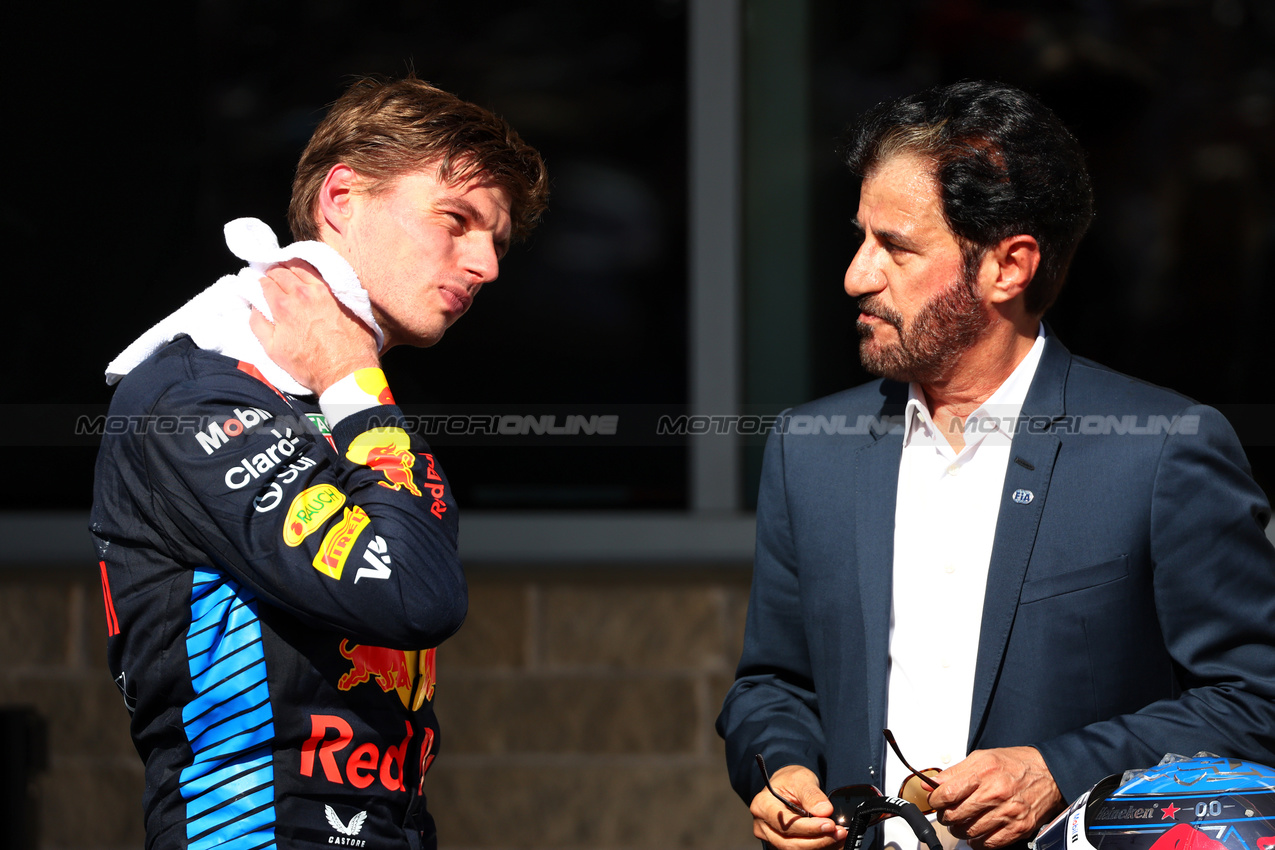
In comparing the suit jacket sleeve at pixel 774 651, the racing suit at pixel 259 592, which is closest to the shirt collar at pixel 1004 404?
the suit jacket sleeve at pixel 774 651

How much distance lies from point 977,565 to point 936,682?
0.22 meters

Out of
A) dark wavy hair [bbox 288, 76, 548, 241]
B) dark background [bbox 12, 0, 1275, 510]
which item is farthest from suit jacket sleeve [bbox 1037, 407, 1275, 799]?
dark background [bbox 12, 0, 1275, 510]

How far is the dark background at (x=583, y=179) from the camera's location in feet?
13.5

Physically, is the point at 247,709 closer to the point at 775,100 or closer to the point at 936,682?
the point at 936,682

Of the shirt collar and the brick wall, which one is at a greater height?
the shirt collar

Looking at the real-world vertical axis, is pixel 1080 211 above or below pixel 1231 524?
above

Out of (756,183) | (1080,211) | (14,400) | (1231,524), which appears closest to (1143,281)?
(756,183)

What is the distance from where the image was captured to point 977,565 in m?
2.07

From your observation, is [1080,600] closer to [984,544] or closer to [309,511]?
[984,544]

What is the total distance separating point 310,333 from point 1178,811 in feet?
4.41

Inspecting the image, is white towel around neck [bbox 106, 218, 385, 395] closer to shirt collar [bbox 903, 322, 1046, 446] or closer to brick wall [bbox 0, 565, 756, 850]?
shirt collar [bbox 903, 322, 1046, 446]

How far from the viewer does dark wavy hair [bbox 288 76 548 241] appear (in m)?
1.93

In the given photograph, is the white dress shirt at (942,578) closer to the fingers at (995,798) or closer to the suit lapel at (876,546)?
the suit lapel at (876,546)

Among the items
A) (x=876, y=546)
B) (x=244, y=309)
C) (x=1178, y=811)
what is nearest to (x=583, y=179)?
(x=876, y=546)
